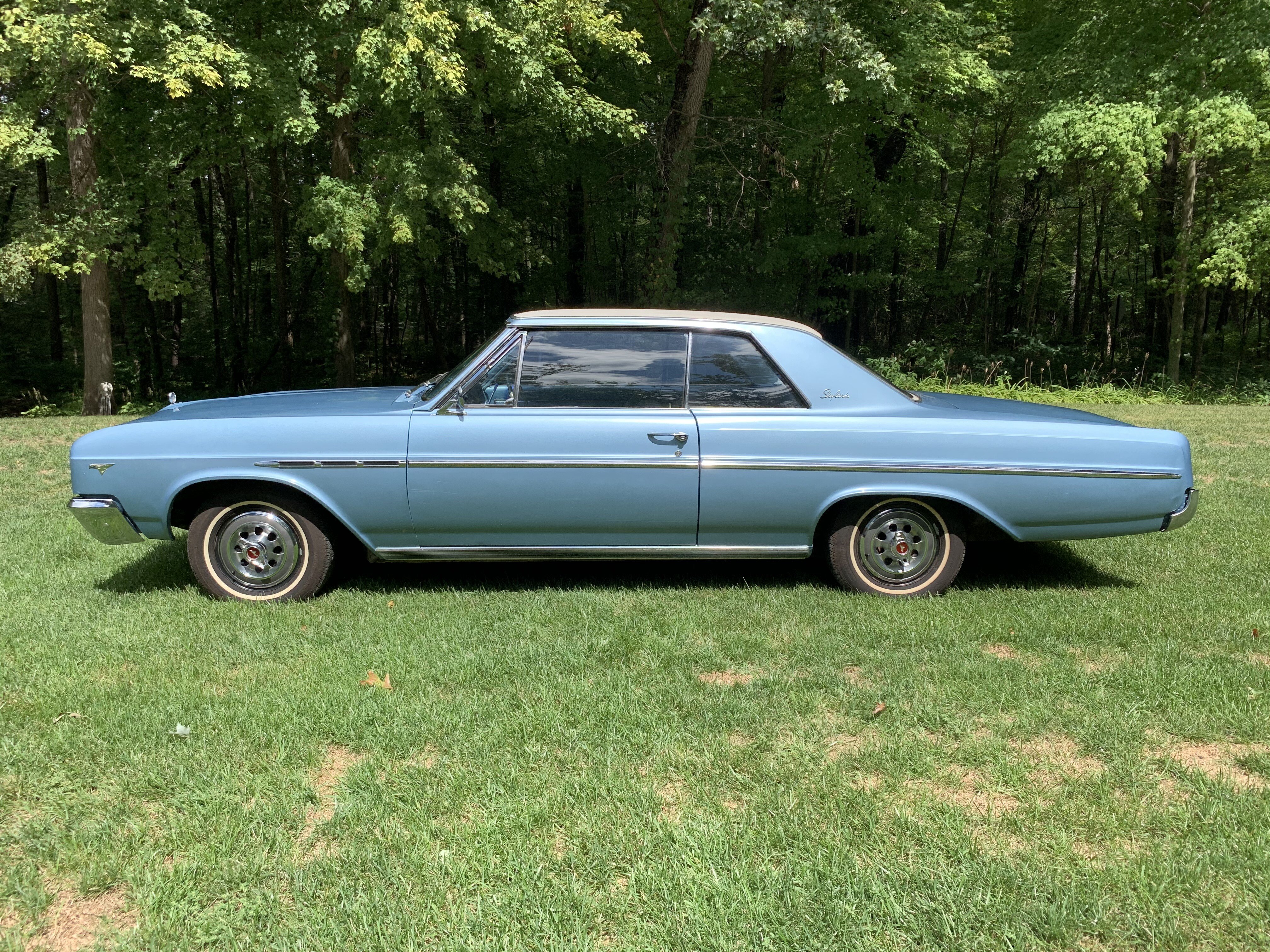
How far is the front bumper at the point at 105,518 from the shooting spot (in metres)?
4.71

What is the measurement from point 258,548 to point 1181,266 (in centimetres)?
2006

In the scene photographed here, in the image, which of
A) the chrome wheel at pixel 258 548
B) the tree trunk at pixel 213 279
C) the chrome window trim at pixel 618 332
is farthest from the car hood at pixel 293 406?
the tree trunk at pixel 213 279

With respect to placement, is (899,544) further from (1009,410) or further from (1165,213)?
(1165,213)

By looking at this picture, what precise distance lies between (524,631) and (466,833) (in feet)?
5.55

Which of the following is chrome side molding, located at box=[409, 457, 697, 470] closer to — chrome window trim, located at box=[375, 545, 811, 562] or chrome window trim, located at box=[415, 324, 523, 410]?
chrome window trim, located at box=[415, 324, 523, 410]

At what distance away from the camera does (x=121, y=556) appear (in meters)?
5.75

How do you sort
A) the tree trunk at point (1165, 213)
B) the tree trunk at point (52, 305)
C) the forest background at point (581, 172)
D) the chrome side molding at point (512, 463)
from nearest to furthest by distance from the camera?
the chrome side molding at point (512, 463), the forest background at point (581, 172), the tree trunk at point (1165, 213), the tree trunk at point (52, 305)

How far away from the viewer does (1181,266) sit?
18.6 metres

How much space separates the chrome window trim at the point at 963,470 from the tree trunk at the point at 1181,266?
16.6 meters

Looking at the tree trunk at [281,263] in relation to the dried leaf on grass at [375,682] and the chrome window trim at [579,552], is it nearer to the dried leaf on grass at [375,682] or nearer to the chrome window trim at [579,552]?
the chrome window trim at [579,552]

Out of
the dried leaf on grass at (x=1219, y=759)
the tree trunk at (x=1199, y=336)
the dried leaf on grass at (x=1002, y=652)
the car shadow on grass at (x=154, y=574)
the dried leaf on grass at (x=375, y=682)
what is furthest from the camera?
the tree trunk at (x=1199, y=336)

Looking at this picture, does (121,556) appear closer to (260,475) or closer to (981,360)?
(260,475)

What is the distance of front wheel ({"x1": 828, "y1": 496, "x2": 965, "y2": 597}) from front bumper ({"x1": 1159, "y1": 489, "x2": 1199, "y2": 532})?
3.66ft

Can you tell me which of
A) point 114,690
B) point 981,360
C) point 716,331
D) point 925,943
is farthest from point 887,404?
point 981,360
